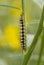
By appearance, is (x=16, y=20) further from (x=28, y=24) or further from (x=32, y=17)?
(x=28, y=24)

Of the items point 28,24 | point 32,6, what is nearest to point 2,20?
point 32,6

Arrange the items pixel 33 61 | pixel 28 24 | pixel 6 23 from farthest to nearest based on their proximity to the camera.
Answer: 1. pixel 6 23
2. pixel 33 61
3. pixel 28 24

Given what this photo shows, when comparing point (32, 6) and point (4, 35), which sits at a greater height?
point (32, 6)

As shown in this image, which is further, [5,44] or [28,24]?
[5,44]

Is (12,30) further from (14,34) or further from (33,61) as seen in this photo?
(33,61)

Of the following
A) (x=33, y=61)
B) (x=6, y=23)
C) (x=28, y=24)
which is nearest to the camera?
(x=28, y=24)

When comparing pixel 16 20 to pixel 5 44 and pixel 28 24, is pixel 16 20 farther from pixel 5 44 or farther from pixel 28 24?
pixel 28 24

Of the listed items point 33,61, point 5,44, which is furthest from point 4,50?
point 33,61

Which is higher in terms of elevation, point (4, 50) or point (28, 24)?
point (28, 24)
